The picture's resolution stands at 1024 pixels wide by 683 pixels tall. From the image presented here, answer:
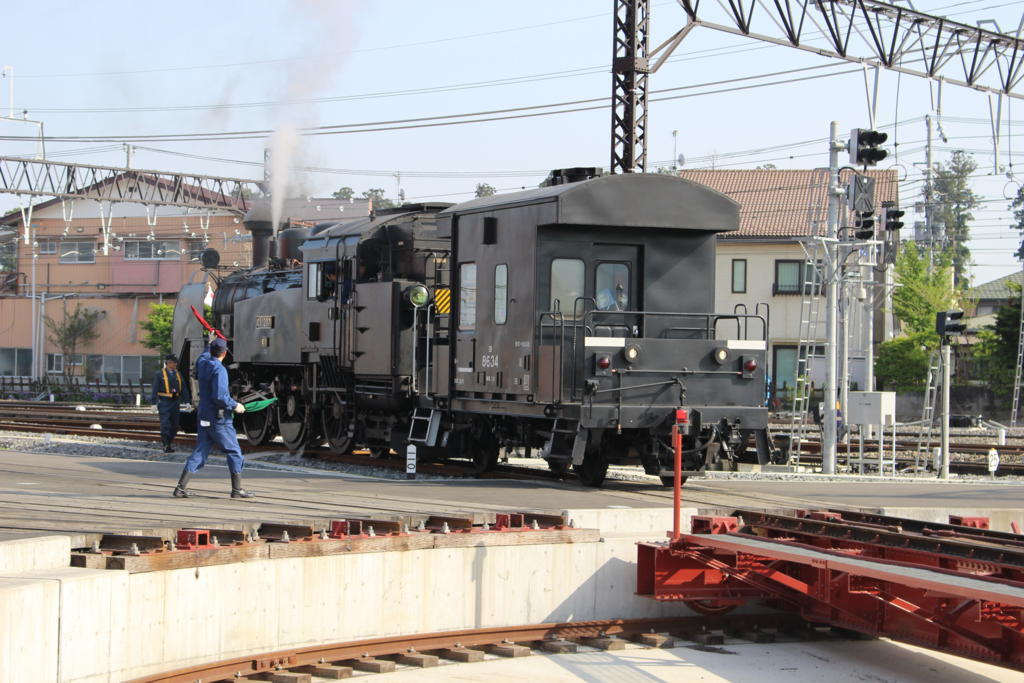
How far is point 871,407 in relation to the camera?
21.0 metres

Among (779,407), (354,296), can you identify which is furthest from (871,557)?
(779,407)

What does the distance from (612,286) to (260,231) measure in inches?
458

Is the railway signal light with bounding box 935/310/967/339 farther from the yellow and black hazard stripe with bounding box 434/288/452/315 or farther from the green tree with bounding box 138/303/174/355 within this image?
the green tree with bounding box 138/303/174/355

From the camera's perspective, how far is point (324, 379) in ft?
60.5

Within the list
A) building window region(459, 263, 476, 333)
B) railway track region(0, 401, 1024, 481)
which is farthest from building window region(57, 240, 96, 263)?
building window region(459, 263, 476, 333)

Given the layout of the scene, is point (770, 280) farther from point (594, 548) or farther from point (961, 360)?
point (594, 548)

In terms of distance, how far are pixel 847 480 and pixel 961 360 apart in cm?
3662

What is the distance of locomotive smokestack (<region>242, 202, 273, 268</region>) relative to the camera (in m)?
23.2

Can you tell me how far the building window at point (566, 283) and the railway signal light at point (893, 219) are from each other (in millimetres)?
12286

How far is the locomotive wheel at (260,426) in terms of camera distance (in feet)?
67.6

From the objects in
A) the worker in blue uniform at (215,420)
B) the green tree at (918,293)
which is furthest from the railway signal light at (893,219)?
the green tree at (918,293)

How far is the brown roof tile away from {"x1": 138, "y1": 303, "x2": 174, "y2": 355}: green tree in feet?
73.5

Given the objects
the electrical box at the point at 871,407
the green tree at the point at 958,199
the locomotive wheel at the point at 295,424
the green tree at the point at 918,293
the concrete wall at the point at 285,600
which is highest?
the green tree at the point at 958,199

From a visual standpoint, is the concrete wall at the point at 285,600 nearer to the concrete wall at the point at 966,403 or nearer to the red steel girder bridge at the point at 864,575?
the red steel girder bridge at the point at 864,575
